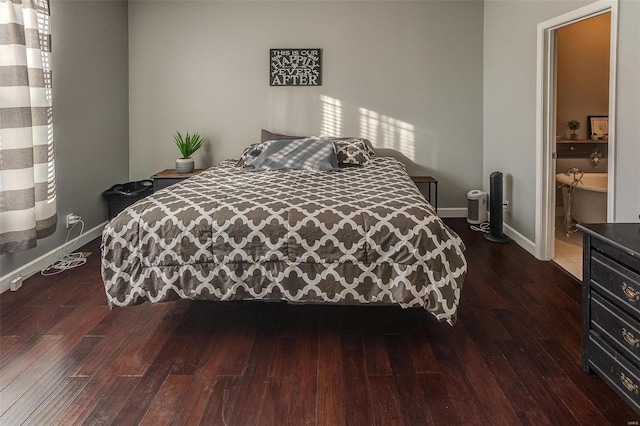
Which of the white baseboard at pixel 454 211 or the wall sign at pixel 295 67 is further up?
the wall sign at pixel 295 67

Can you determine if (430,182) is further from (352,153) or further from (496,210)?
(352,153)

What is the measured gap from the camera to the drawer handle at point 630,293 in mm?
1646

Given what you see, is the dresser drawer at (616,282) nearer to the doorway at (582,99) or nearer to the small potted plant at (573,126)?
the doorway at (582,99)

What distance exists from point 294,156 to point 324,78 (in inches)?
51.8

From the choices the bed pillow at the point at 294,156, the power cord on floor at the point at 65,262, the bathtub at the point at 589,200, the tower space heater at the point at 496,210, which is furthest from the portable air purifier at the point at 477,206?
the power cord on floor at the point at 65,262

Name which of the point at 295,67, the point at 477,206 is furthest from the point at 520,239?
the point at 295,67

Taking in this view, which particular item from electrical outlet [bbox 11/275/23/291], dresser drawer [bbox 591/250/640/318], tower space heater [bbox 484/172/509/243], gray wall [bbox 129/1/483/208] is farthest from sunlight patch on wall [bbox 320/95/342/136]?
dresser drawer [bbox 591/250/640/318]

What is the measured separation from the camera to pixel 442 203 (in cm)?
507

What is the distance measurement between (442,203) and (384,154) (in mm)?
841

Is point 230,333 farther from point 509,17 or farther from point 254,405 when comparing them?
point 509,17

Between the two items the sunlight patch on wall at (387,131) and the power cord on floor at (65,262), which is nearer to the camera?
the power cord on floor at (65,262)

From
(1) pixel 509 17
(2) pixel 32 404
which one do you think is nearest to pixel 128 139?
(2) pixel 32 404

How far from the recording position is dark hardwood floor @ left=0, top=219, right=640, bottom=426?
5.72ft

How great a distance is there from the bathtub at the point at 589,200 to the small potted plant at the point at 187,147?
146 inches
